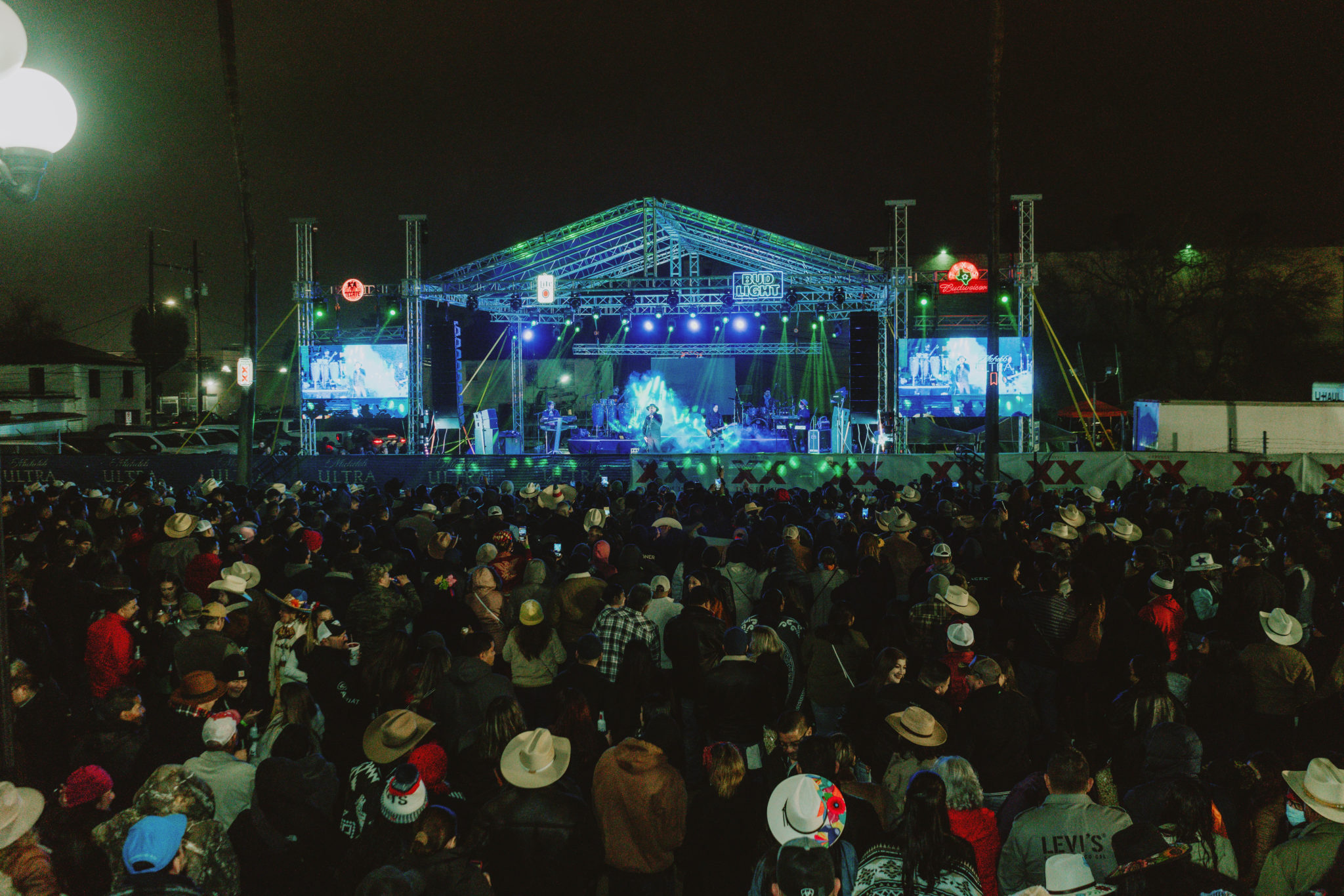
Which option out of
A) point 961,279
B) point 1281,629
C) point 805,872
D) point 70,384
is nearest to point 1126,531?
point 1281,629

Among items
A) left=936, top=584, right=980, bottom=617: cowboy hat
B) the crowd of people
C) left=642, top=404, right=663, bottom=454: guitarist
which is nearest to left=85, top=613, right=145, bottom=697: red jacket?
the crowd of people

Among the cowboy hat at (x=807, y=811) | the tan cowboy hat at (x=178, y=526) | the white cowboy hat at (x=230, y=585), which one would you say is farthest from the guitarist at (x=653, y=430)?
the cowboy hat at (x=807, y=811)

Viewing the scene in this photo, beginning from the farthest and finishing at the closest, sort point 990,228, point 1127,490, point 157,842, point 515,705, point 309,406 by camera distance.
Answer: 1. point 309,406
2. point 990,228
3. point 1127,490
4. point 515,705
5. point 157,842

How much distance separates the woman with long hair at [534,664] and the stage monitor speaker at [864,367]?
1572 centimetres

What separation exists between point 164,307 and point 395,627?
5530 cm

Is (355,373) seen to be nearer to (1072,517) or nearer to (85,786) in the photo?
(1072,517)

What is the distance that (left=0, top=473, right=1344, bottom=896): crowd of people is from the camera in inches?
122

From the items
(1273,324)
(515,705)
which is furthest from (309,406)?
(1273,324)

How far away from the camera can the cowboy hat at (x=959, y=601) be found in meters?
5.58

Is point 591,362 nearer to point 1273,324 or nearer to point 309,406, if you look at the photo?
point 309,406

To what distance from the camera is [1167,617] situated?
562 cm

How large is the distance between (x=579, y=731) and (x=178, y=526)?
506cm

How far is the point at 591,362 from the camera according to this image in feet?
99.7

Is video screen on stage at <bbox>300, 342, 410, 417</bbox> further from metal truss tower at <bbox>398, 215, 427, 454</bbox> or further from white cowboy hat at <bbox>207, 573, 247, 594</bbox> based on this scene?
white cowboy hat at <bbox>207, 573, 247, 594</bbox>
